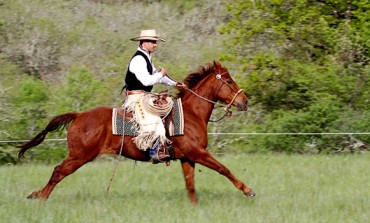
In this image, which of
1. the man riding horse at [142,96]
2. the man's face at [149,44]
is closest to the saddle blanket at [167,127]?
the man riding horse at [142,96]

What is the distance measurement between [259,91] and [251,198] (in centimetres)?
874

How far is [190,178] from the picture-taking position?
9781 millimetres

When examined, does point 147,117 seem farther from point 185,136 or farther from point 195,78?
point 195,78

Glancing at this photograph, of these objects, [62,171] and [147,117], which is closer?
[147,117]

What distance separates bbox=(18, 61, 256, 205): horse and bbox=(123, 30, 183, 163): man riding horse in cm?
21

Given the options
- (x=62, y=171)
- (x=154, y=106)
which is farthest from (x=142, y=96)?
(x=62, y=171)

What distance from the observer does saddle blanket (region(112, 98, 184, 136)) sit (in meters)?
9.61

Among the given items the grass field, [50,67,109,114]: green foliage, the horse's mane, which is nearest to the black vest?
the horse's mane

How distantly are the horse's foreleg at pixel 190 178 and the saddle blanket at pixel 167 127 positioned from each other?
54cm

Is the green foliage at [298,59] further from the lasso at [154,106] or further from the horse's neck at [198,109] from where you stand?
the lasso at [154,106]

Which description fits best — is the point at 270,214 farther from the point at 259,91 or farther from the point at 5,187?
the point at 259,91

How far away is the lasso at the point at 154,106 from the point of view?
31.3ft

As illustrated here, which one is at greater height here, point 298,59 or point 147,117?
point 147,117

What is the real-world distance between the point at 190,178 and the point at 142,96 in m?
1.29
